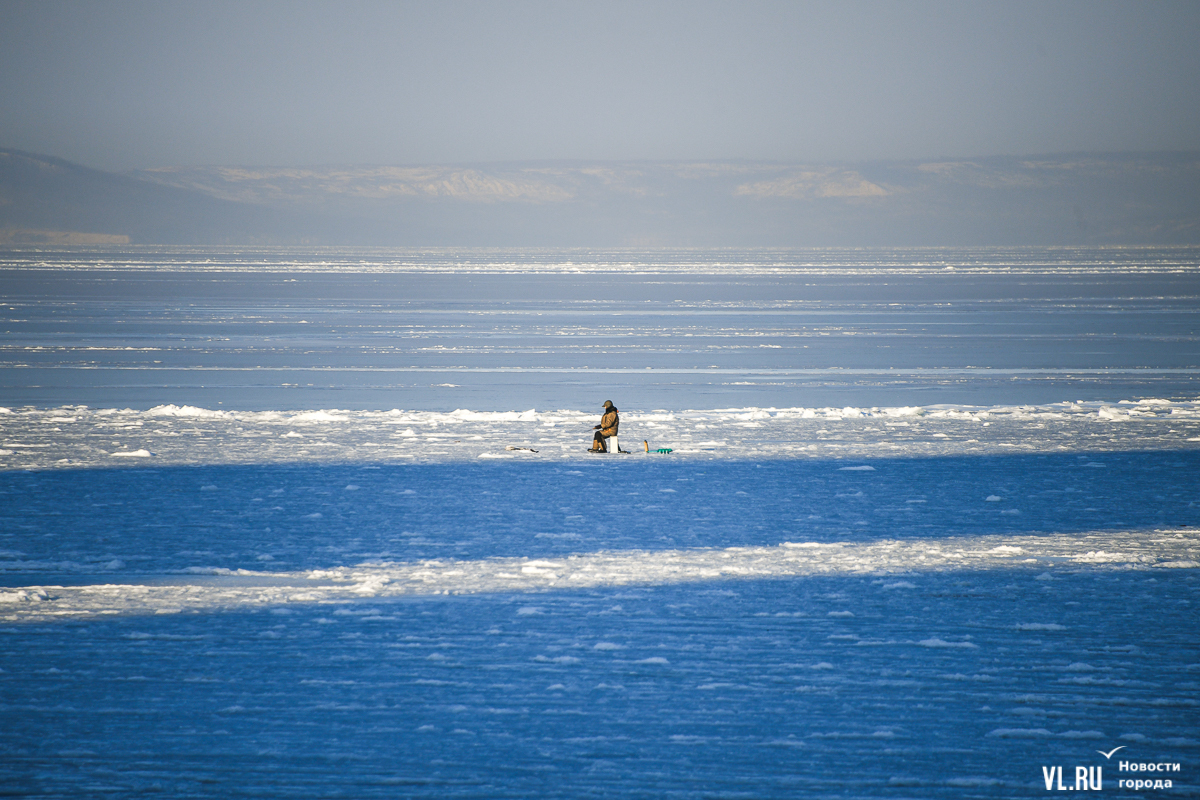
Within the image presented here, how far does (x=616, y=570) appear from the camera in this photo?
28.3 ft

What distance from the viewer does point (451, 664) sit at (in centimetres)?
650

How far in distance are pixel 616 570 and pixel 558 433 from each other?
7.65 metres

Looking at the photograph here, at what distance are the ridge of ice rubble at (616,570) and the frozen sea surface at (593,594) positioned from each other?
0.14ft

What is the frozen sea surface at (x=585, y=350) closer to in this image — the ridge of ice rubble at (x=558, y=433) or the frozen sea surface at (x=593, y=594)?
the frozen sea surface at (x=593, y=594)

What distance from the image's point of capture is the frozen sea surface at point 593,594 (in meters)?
5.34

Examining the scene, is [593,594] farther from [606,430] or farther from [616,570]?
[606,430]

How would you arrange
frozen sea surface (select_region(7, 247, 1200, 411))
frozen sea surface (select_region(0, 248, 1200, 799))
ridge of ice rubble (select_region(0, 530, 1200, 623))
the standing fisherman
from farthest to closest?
frozen sea surface (select_region(7, 247, 1200, 411))
the standing fisherman
ridge of ice rubble (select_region(0, 530, 1200, 623))
frozen sea surface (select_region(0, 248, 1200, 799))

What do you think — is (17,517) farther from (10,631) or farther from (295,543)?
(10,631)

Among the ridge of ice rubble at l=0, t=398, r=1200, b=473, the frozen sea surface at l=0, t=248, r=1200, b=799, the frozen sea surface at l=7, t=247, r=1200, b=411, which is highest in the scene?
the frozen sea surface at l=7, t=247, r=1200, b=411

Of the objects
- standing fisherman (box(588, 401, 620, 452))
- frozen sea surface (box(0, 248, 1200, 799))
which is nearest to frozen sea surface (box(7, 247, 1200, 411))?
frozen sea surface (box(0, 248, 1200, 799))

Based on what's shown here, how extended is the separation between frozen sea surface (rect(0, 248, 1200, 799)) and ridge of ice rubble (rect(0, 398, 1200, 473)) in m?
0.10

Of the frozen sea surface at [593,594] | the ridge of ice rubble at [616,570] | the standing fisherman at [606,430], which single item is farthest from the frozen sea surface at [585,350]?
the ridge of ice rubble at [616,570]

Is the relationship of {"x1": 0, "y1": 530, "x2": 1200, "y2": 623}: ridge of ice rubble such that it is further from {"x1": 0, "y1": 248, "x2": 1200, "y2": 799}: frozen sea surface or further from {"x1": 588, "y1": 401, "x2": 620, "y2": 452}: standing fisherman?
{"x1": 588, "y1": 401, "x2": 620, "y2": 452}: standing fisherman

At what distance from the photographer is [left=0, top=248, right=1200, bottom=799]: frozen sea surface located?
534 cm
